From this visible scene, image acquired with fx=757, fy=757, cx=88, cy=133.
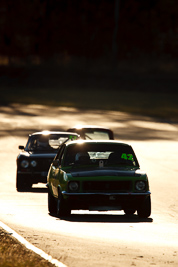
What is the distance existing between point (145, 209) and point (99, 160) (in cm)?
150

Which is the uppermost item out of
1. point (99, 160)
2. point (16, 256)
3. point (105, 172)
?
point (99, 160)

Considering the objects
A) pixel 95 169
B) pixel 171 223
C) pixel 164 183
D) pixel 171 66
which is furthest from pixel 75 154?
pixel 171 66

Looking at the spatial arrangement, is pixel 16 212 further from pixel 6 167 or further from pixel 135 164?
pixel 6 167

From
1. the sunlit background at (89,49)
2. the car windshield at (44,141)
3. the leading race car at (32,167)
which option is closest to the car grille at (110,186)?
the leading race car at (32,167)

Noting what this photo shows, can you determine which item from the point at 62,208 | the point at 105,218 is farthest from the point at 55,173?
the point at 105,218

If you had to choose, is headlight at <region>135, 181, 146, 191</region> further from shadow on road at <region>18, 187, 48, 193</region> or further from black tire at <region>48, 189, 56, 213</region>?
shadow on road at <region>18, 187, 48, 193</region>

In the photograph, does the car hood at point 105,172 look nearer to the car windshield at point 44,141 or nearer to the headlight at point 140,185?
the headlight at point 140,185

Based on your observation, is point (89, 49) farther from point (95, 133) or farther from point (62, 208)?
point (62, 208)

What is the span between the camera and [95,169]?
13883mm

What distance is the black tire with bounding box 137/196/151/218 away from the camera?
540 inches

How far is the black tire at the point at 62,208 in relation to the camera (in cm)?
1364

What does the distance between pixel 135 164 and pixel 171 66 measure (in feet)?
245

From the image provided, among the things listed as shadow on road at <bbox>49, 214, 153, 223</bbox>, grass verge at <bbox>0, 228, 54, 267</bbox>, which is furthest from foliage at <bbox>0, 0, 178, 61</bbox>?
grass verge at <bbox>0, 228, 54, 267</bbox>

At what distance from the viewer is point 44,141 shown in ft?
71.4
